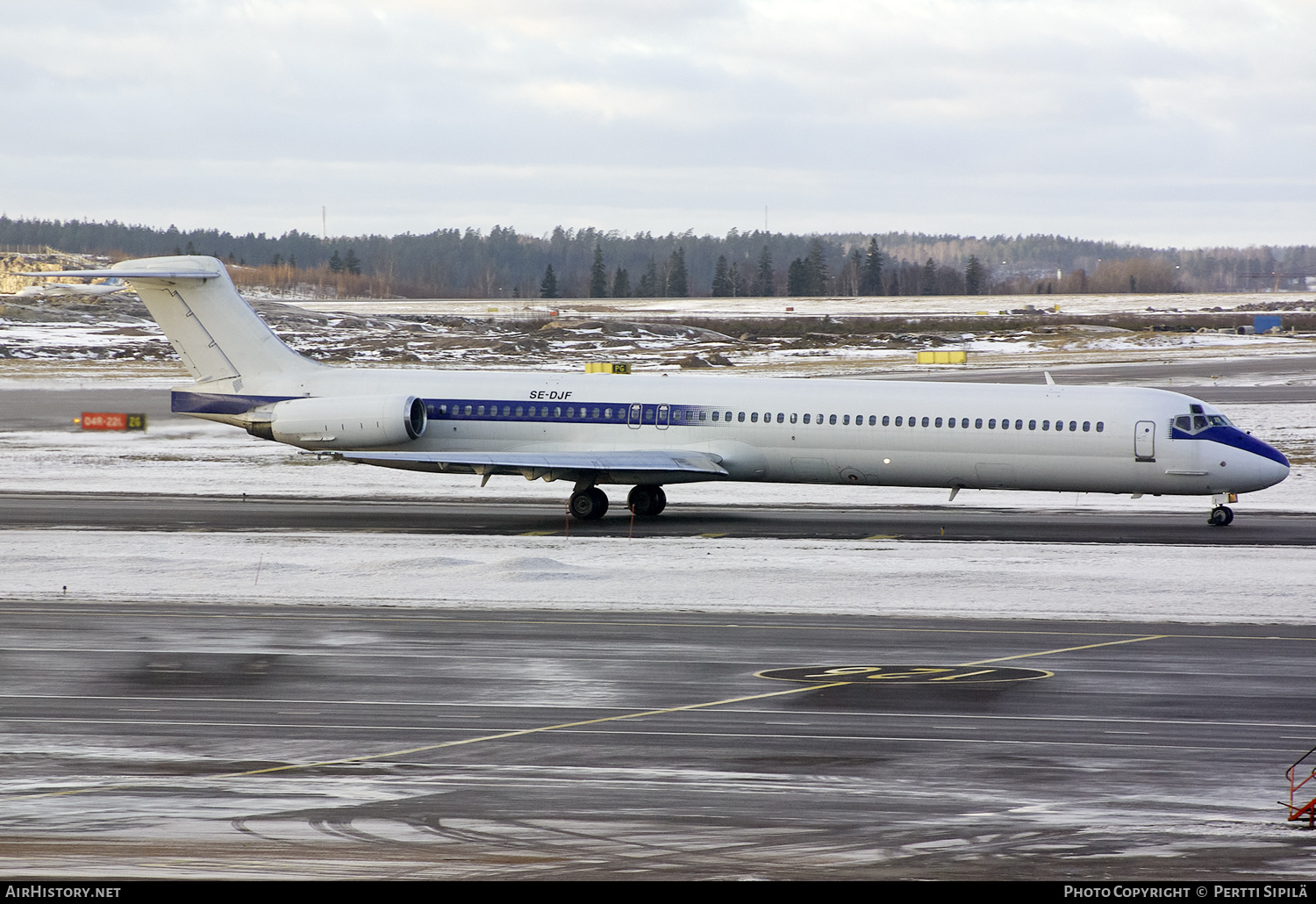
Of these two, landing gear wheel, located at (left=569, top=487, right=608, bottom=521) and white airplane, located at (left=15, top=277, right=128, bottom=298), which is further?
white airplane, located at (left=15, top=277, right=128, bottom=298)

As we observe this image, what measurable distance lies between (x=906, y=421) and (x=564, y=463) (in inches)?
310

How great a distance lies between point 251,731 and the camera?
14.4 meters

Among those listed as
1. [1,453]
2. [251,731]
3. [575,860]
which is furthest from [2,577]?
[1,453]

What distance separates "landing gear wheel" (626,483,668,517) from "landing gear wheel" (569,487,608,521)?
0.87 meters

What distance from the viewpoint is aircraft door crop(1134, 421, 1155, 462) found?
96.4ft

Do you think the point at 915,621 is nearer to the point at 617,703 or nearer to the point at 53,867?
the point at 617,703

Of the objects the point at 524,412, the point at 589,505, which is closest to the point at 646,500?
the point at 589,505

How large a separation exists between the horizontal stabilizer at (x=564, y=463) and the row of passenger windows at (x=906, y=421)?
127 centimetres

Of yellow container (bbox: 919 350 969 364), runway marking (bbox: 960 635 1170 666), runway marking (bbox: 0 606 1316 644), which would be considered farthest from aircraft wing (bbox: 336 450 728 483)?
yellow container (bbox: 919 350 969 364)

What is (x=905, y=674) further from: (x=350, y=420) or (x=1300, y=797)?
(x=350, y=420)

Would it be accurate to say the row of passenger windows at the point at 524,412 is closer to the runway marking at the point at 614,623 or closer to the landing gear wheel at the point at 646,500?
the landing gear wheel at the point at 646,500

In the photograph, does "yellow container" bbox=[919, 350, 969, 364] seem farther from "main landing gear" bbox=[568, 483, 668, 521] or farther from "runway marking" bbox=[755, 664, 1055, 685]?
"runway marking" bbox=[755, 664, 1055, 685]

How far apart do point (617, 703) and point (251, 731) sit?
13.6ft

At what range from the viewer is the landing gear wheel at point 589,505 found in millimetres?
31641
